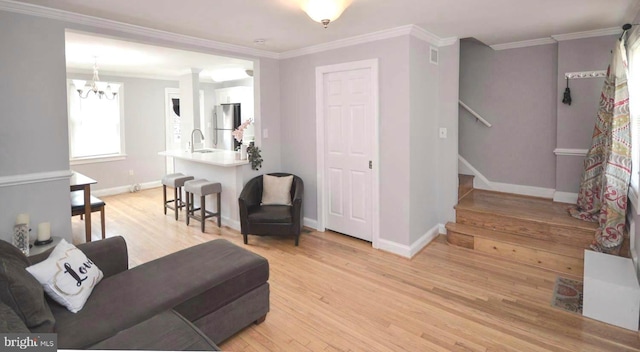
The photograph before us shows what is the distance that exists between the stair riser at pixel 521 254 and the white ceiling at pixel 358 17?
2.21 meters

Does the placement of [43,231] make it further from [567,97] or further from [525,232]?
[567,97]

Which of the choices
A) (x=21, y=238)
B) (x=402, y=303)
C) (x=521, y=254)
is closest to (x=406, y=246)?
(x=402, y=303)

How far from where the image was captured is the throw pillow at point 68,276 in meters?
1.90

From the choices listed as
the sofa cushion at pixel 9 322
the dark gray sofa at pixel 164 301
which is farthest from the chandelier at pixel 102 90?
the sofa cushion at pixel 9 322

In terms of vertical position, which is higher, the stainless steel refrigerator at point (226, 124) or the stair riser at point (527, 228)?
the stainless steel refrigerator at point (226, 124)

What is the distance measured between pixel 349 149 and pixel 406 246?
1258 mm

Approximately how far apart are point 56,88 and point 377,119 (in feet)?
9.59

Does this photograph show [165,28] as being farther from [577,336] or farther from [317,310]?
[577,336]

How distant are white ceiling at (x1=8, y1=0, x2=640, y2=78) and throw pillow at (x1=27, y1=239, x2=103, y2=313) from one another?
188cm

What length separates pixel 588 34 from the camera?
4027 millimetres

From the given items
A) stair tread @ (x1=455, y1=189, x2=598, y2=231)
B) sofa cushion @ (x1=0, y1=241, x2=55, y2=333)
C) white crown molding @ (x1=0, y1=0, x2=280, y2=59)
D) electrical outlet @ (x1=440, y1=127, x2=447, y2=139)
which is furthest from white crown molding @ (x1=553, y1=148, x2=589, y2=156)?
sofa cushion @ (x1=0, y1=241, x2=55, y2=333)

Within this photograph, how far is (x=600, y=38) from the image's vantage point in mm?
4012

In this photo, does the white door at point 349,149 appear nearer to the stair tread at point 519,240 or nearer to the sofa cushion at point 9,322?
the stair tread at point 519,240

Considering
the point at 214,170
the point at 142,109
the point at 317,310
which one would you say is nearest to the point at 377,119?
the point at 317,310
